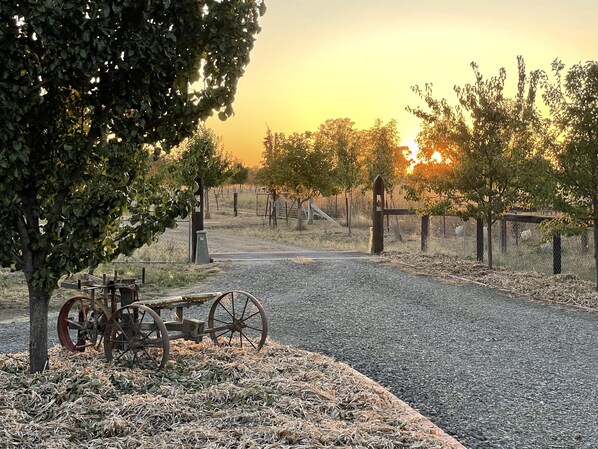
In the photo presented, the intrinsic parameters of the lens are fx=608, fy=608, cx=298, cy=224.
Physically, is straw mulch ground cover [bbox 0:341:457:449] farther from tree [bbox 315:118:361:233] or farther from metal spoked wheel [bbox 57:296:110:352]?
tree [bbox 315:118:361:233]

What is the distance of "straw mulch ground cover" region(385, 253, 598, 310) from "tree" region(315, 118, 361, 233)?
12.6m

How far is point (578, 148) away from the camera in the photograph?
38.4 feet

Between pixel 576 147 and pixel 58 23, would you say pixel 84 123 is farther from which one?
pixel 576 147

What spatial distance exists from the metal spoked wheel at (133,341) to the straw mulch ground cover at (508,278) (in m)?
8.04

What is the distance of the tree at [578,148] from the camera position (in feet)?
38.2

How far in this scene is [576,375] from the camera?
6.42 meters

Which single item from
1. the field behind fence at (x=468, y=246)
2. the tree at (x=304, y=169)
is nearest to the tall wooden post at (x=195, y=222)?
the field behind fence at (x=468, y=246)

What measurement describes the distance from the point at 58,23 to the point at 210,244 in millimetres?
18574

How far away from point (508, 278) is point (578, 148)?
125 inches

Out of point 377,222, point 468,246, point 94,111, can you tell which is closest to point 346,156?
point 468,246

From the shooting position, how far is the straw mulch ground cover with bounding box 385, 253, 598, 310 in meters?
11.3

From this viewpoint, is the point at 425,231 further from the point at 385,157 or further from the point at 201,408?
the point at 201,408

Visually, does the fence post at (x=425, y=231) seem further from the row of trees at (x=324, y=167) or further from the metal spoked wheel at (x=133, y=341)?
the metal spoked wheel at (x=133, y=341)

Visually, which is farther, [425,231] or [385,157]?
[385,157]
